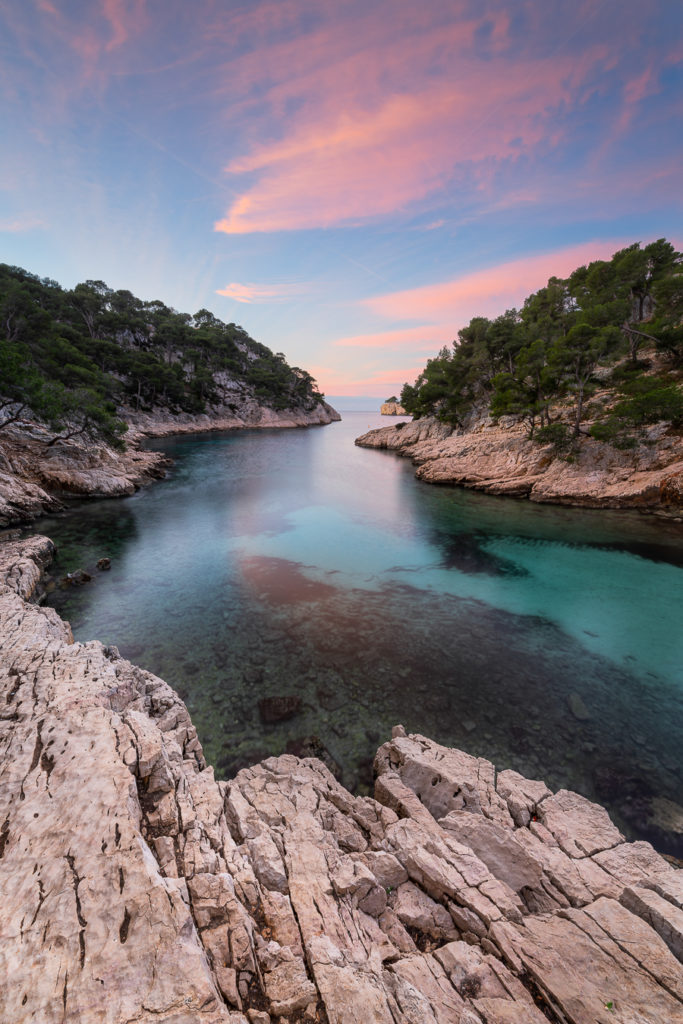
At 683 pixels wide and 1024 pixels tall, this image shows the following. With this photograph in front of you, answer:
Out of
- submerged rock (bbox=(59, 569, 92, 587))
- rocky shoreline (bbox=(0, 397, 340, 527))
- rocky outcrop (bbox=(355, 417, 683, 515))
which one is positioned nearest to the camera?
submerged rock (bbox=(59, 569, 92, 587))

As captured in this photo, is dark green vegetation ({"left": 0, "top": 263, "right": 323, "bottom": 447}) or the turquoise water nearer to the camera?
the turquoise water

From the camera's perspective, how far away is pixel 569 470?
86.9 ft

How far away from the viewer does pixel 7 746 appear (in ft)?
13.7

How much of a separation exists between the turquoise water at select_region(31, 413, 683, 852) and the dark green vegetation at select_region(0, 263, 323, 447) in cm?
886

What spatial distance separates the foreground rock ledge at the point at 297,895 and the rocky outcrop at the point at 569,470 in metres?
24.0

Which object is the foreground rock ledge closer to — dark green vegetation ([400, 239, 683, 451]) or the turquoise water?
the turquoise water

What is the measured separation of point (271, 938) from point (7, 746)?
3.63 m

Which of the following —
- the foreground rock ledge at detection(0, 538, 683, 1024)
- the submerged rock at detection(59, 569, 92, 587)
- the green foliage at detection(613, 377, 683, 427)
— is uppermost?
the green foliage at detection(613, 377, 683, 427)

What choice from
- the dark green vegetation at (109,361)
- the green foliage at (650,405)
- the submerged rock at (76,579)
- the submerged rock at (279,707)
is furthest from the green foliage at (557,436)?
the dark green vegetation at (109,361)

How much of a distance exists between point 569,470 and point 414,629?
22338 millimetres

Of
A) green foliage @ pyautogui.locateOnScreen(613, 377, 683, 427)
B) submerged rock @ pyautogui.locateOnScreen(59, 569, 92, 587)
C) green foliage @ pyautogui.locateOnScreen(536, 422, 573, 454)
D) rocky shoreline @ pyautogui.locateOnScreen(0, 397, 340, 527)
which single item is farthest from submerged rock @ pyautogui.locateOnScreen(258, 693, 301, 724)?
green foliage @ pyautogui.locateOnScreen(536, 422, 573, 454)

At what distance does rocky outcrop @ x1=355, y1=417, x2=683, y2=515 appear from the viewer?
74.1 feet

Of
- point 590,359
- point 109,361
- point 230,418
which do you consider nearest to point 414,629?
point 590,359

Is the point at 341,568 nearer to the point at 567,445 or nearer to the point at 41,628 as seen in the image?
the point at 41,628
